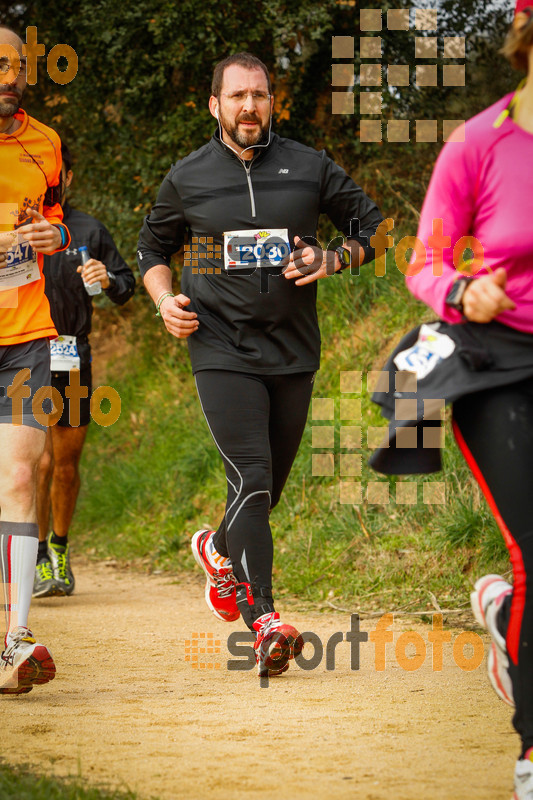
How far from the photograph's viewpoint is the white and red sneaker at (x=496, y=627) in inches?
118

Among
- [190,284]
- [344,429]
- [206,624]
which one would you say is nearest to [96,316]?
[344,429]

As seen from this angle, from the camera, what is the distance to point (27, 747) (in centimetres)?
350

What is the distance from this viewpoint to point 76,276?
752 centimetres

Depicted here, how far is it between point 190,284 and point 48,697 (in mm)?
1963

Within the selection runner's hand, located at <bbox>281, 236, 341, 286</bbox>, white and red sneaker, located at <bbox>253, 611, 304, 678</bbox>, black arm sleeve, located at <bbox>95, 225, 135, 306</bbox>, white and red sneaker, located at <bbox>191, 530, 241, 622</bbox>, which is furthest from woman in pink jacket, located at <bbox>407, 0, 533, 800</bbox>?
black arm sleeve, located at <bbox>95, 225, 135, 306</bbox>

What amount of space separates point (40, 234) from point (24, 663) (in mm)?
1824

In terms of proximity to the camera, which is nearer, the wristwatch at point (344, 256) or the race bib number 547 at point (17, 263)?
the race bib number 547 at point (17, 263)

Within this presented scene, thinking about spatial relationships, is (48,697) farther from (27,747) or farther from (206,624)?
(206,624)
